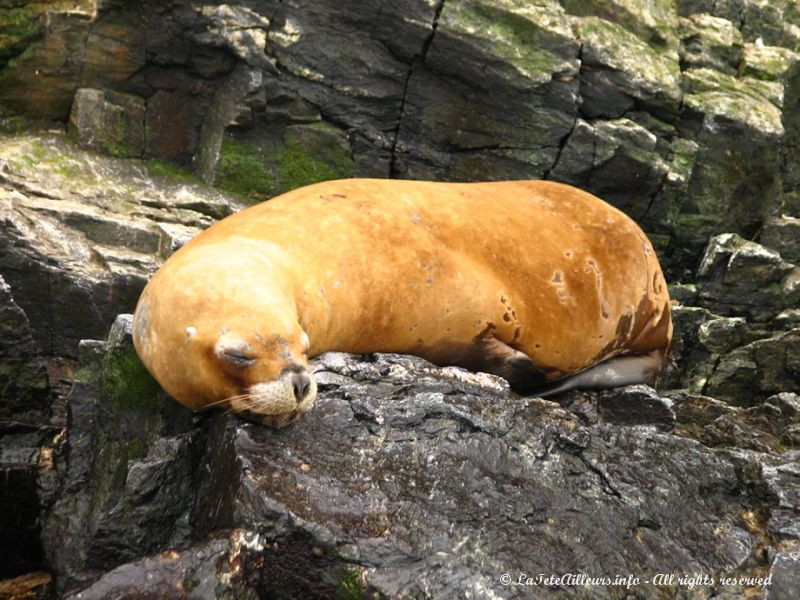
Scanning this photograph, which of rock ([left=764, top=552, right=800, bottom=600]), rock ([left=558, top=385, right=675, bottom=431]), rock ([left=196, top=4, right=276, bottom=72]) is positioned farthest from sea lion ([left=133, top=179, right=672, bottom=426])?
rock ([left=196, top=4, right=276, bottom=72])

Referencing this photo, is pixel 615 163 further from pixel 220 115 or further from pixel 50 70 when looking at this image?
pixel 50 70

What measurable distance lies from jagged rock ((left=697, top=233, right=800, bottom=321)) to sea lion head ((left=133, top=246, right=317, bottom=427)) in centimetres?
656

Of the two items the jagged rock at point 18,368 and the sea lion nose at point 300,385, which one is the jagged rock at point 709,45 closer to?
the jagged rock at point 18,368

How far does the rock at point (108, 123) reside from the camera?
8789 mm

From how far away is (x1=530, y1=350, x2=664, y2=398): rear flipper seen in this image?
657 cm

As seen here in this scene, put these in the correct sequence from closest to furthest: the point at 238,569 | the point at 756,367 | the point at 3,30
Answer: the point at 238,569
the point at 3,30
the point at 756,367

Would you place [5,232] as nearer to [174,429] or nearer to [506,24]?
[174,429]

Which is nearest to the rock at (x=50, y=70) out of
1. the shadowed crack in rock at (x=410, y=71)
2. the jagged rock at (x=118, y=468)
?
the shadowed crack in rock at (x=410, y=71)

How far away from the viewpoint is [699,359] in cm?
952

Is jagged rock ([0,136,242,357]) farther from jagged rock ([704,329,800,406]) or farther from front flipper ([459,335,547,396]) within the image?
jagged rock ([704,329,800,406])

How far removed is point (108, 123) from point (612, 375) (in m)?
5.14

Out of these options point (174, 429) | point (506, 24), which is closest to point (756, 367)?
point (506, 24)

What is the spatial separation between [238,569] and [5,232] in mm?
4040

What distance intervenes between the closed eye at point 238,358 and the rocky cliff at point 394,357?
0.32 metres
